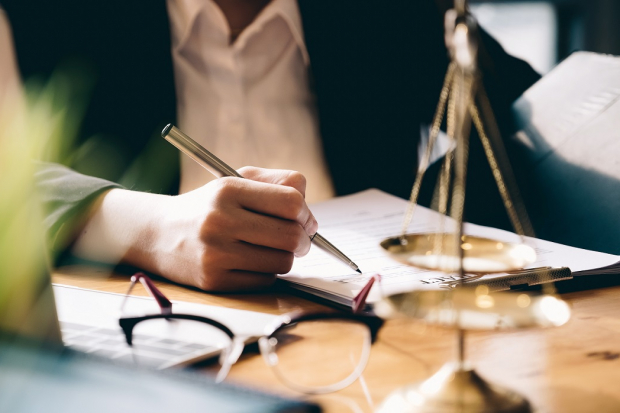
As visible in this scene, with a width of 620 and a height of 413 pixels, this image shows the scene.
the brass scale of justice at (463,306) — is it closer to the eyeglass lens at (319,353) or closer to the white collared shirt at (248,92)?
the eyeglass lens at (319,353)

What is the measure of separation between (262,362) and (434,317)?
18cm

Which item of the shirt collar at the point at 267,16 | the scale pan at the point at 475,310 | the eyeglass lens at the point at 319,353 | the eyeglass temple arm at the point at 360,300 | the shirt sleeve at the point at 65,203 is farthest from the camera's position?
the shirt collar at the point at 267,16

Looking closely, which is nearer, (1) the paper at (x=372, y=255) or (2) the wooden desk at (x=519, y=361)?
(2) the wooden desk at (x=519, y=361)

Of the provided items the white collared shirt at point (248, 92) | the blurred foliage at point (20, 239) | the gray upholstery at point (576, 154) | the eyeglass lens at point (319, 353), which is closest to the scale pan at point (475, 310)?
the eyeglass lens at point (319, 353)

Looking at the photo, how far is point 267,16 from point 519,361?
915mm

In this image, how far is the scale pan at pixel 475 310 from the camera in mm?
271

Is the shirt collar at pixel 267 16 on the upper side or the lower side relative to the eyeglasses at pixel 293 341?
upper

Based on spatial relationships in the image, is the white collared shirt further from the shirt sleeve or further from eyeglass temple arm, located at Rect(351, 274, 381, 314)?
eyeglass temple arm, located at Rect(351, 274, 381, 314)

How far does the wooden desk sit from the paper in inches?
1.6

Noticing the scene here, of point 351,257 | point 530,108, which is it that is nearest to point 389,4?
point 530,108

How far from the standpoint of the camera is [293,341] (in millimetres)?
445

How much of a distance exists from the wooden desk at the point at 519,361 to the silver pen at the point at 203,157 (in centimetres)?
8

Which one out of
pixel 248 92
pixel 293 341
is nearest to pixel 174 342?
pixel 293 341

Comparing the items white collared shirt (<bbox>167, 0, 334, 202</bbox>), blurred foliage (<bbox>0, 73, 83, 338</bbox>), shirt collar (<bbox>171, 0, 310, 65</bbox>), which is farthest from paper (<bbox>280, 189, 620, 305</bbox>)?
shirt collar (<bbox>171, 0, 310, 65</bbox>)
